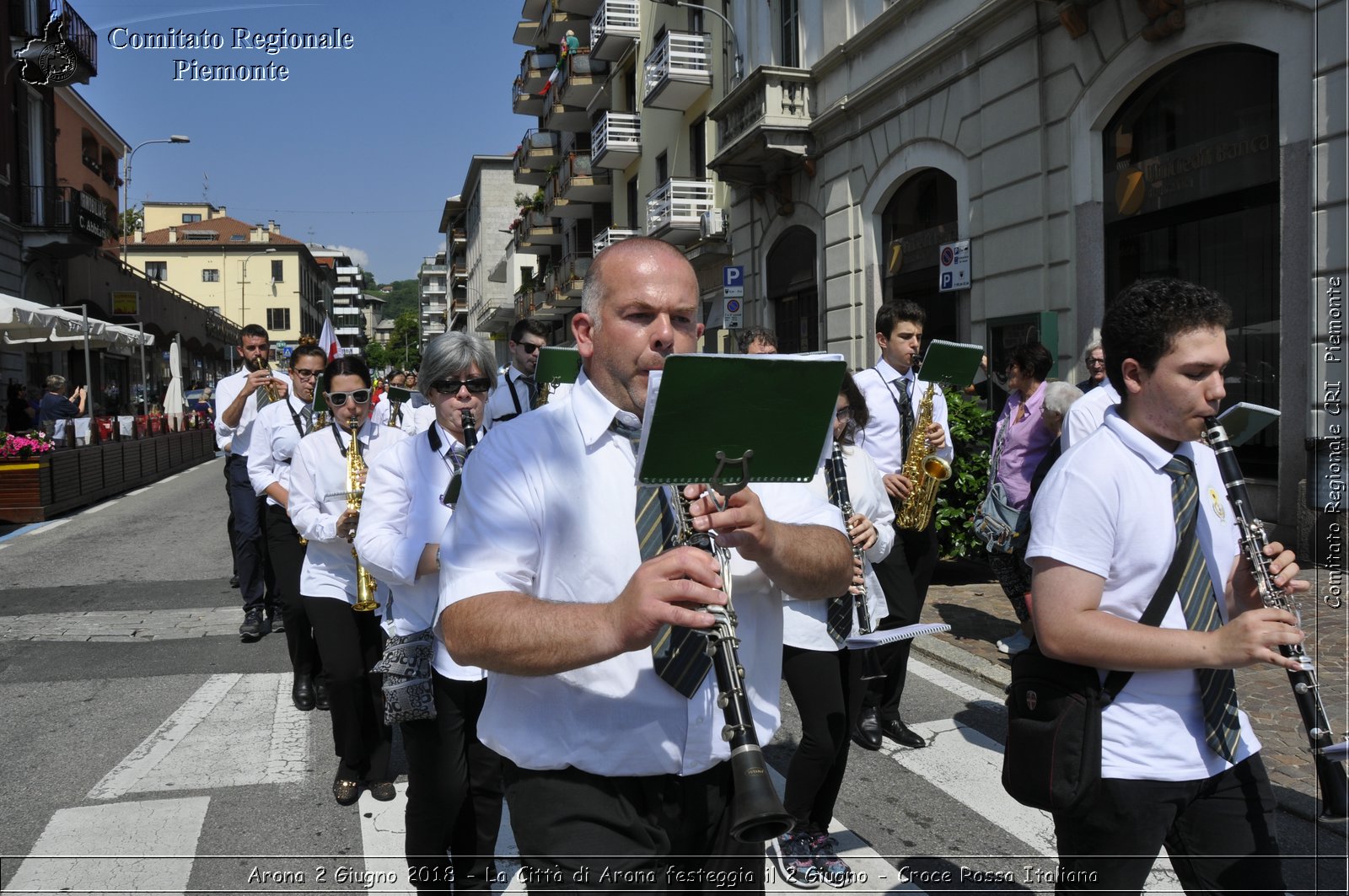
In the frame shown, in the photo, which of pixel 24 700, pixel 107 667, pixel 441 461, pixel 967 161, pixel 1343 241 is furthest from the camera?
pixel 967 161

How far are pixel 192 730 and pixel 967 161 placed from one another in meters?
11.5

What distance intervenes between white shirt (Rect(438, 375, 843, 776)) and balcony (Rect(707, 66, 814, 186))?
1687 cm

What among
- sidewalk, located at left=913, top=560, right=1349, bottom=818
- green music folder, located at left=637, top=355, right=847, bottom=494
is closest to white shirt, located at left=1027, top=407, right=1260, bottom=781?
green music folder, located at left=637, top=355, right=847, bottom=494

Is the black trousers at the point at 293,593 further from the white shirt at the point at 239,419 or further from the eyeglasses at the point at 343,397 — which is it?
the white shirt at the point at 239,419

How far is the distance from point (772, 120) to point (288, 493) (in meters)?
14.2

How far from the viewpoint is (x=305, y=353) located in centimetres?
698

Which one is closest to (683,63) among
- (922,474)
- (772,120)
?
(772,120)

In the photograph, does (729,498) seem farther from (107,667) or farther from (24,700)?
(107,667)

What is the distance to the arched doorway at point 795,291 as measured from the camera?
19.2 m

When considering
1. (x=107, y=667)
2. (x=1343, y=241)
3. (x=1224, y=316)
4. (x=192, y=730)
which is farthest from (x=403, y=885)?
(x=1343, y=241)

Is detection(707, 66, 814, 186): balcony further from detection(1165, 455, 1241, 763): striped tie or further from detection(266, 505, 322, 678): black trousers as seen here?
detection(1165, 455, 1241, 763): striped tie

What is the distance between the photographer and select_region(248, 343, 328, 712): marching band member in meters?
6.27

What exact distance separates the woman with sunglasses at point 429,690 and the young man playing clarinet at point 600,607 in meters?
1.33

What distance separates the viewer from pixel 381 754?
490cm
